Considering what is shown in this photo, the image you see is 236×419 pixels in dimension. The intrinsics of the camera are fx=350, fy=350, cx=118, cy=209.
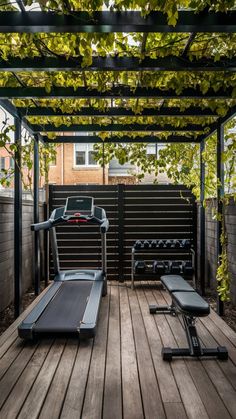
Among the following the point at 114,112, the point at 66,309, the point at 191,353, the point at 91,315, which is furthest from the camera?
the point at 114,112

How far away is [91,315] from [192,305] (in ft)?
3.91

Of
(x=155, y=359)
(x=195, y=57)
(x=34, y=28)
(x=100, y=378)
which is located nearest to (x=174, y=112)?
(x=195, y=57)

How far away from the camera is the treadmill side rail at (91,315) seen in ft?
10.6

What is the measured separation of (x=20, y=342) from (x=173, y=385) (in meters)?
1.57

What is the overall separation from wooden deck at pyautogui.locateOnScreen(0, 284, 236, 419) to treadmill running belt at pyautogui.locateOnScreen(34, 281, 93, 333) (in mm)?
143

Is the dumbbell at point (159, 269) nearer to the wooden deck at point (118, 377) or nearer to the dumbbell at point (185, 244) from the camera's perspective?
the dumbbell at point (185, 244)

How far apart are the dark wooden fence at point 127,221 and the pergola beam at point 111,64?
3328 millimetres

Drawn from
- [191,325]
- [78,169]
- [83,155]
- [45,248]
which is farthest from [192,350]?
[83,155]

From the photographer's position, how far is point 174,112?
4160 millimetres

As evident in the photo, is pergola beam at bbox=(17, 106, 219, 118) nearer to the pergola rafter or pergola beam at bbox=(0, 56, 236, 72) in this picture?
the pergola rafter

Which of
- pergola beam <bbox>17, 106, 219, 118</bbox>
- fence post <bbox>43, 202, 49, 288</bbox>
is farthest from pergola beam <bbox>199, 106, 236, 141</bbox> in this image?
fence post <bbox>43, 202, 49, 288</bbox>

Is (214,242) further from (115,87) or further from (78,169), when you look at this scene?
(78,169)

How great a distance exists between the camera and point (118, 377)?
103 inches

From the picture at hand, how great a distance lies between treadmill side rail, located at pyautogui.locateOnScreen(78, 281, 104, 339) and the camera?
127 inches
